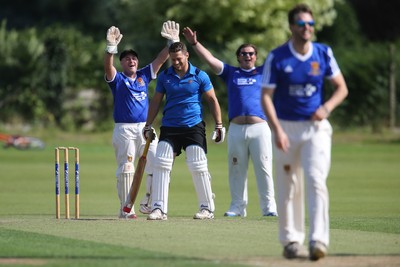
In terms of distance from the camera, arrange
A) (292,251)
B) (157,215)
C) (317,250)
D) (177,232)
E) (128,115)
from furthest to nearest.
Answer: (128,115) → (157,215) → (177,232) → (292,251) → (317,250)

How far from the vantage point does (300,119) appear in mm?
9852

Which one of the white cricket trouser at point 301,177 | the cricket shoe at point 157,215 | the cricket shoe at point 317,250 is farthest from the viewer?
the cricket shoe at point 157,215

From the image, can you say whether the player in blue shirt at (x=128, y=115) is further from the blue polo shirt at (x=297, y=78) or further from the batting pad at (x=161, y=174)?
the blue polo shirt at (x=297, y=78)

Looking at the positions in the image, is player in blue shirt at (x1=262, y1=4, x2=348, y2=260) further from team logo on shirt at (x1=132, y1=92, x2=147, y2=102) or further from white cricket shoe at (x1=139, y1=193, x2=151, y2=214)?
white cricket shoe at (x1=139, y1=193, x2=151, y2=214)

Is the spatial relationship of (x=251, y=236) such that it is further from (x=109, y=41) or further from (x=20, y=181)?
(x=20, y=181)

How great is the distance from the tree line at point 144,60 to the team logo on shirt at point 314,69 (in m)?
28.0

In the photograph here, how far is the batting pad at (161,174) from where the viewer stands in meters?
13.4

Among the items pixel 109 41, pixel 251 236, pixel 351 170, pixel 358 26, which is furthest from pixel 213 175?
pixel 358 26

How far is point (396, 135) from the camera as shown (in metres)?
38.6

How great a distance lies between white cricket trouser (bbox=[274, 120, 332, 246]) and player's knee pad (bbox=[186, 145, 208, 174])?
365cm

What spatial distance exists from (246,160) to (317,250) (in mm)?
5065

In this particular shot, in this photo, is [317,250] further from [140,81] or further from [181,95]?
[140,81]

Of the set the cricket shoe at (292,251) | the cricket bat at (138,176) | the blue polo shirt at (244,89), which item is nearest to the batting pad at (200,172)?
the cricket bat at (138,176)

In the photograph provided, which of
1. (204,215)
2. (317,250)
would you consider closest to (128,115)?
(204,215)
